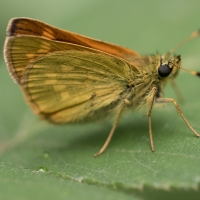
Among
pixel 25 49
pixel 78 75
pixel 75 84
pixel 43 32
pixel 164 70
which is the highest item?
pixel 43 32

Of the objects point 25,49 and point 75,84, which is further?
point 75,84

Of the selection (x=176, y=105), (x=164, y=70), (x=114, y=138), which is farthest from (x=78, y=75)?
(x=176, y=105)

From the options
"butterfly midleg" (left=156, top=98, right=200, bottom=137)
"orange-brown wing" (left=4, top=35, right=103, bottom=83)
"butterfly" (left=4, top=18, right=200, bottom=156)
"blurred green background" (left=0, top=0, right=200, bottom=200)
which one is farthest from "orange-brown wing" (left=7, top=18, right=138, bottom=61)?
"blurred green background" (left=0, top=0, right=200, bottom=200)

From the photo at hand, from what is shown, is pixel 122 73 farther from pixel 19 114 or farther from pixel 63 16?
pixel 63 16

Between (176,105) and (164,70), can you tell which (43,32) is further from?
(176,105)

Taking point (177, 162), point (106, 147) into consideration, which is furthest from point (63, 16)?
point (177, 162)

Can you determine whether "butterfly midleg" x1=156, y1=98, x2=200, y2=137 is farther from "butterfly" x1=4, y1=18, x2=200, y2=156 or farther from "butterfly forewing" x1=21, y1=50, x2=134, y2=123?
"butterfly forewing" x1=21, y1=50, x2=134, y2=123
